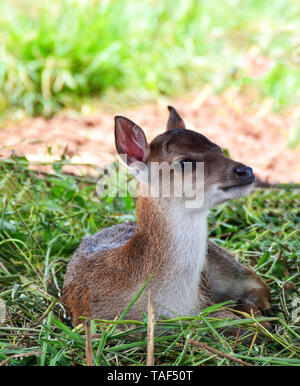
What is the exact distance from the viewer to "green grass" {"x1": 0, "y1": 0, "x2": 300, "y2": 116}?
7.17 meters

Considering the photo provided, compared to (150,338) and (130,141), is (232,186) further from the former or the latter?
(150,338)

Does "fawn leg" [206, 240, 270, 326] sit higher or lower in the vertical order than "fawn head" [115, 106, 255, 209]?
lower

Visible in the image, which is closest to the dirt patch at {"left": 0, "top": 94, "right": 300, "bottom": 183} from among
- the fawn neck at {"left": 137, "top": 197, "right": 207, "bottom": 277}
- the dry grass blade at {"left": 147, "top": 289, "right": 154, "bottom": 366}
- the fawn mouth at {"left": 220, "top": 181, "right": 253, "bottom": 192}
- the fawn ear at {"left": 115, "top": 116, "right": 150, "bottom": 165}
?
the fawn ear at {"left": 115, "top": 116, "right": 150, "bottom": 165}

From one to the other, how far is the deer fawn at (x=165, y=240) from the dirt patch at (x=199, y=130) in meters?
2.05

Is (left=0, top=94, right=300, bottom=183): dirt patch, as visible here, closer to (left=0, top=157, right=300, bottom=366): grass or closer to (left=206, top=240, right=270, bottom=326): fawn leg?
(left=0, top=157, right=300, bottom=366): grass

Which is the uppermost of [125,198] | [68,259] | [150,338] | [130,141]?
[130,141]

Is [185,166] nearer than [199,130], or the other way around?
[185,166]

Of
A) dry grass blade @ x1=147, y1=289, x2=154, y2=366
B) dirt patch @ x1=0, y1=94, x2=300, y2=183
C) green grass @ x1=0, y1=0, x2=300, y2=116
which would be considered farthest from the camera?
green grass @ x1=0, y1=0, x2=300, y2=116

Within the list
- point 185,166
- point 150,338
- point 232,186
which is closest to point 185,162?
point 185,166

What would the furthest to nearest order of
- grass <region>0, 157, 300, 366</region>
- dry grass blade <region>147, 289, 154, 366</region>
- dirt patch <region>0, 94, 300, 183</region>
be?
dirt patch <region>0, 94, 300, 183</region>, grass <region>0, 157, 300, 366</region>, dry grass blade <region>147, 289, 154, 366</region>

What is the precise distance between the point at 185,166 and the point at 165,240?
395mm

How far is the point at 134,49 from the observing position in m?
7.73

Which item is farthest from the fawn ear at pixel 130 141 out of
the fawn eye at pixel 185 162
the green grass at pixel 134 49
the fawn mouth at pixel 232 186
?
the green grass at pixel 134 49

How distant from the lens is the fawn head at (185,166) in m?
3.00
